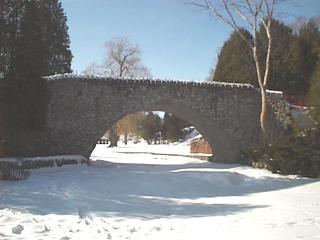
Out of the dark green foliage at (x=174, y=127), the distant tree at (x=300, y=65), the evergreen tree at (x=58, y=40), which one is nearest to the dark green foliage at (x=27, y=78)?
the evergreen tree at (x=58, y=40)

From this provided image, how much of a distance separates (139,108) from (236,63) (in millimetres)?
12183

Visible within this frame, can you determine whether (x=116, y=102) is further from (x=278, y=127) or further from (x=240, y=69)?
(x=240, y=69)

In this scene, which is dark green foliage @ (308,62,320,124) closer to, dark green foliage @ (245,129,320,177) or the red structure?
dark green foliage @ (245,129,320,177)

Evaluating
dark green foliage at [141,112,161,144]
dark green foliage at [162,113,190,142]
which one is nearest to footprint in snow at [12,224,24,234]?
dark green foliage at [162,113,190,142]

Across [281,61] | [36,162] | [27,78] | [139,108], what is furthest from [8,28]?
[281,61]

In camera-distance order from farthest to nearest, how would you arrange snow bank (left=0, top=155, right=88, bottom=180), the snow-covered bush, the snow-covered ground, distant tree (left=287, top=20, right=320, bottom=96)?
1. distant tree (left=287, top=20, right=320, bottom=96)
2. snow bank (left=0, top=155, right=88, bottom=180)
3. the snow-covered bush
4. the snow-covered ground

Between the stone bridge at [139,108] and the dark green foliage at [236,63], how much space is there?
7755 millimetres

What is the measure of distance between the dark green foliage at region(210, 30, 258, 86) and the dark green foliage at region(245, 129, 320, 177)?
1352 centimetres

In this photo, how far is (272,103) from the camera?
2033cm

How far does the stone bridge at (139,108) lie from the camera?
57.3ft

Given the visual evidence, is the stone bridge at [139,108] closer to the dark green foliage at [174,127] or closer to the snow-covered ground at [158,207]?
the snow-covered ground at [158,207]

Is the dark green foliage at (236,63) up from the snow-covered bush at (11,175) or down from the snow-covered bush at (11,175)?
up

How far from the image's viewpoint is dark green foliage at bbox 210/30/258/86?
91.6 feet

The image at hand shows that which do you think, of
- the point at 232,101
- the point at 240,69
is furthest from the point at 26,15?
the point at 240,69
